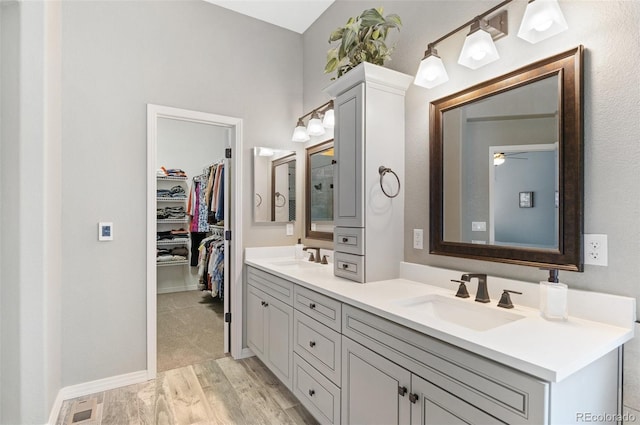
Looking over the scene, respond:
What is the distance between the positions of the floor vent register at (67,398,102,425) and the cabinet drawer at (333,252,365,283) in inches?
70.9

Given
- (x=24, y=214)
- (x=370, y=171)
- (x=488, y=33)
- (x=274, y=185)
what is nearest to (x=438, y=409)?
(x=370, y=171)

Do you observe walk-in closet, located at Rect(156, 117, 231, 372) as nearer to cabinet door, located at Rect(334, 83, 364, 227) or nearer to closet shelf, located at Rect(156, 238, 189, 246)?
closet shelf, located at Rect(156, 238, 189, 246)

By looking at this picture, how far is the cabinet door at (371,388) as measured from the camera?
1319mm

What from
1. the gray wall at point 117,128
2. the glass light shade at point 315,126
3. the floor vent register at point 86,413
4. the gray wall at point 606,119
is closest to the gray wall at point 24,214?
the floor vent register at point 86,413

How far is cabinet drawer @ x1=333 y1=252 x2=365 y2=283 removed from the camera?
1962mm

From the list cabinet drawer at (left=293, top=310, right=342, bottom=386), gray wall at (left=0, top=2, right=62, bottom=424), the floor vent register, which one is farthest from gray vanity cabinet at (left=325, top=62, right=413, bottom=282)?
the floor vent register

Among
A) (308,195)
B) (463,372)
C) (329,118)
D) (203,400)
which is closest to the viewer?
(463,372)

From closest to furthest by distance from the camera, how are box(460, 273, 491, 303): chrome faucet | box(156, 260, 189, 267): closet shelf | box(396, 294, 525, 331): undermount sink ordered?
box(396, 294, 525, 331): undermount sink
box(460, 273, 491, 303): chrome faucet
box(156, 260, 189, 267): closet shelf

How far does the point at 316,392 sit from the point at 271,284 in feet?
2.74

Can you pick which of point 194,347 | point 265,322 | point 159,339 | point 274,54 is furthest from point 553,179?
point 159,339

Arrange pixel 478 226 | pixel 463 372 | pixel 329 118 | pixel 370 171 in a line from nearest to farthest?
pixel 463 372
pixel 478 226
pixel 370 171
pixel 329 118

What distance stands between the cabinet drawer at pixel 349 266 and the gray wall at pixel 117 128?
1587mm

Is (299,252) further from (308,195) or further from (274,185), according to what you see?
(274,185)

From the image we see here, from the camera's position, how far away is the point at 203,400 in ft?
7.45
